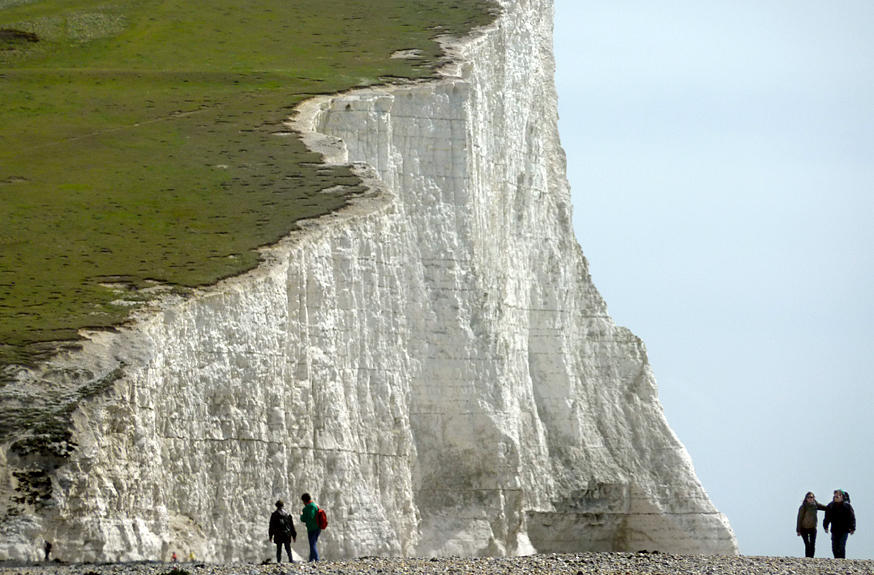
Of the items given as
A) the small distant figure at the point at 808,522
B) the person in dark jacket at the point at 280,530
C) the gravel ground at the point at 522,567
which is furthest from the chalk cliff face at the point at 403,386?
the small distant figure at the point at 808,522

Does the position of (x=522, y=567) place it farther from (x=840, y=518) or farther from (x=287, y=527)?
(x=840, y=518)

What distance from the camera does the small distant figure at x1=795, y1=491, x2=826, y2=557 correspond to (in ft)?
96.1

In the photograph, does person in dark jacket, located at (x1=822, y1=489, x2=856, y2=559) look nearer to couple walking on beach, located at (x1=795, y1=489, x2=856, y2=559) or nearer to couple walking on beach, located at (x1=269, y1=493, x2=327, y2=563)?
couple walking on beach, located at (x1=795, y1=489, x2=856, y2=559)

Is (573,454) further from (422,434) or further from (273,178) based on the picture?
(273,178)

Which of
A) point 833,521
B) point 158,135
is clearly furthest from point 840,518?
point 158,135

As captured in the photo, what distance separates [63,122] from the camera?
41719 mm

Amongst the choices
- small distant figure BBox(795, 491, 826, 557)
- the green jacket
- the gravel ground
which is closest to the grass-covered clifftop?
the gravel ground

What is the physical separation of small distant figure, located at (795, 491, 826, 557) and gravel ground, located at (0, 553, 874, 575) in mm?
1015

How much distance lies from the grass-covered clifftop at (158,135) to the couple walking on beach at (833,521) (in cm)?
1249

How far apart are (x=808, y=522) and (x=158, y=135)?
20.2m

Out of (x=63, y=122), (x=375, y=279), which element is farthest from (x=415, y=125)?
(x=63, y=122)

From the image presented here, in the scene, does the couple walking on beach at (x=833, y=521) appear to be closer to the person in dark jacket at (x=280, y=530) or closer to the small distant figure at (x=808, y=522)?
the small distant figure at (x=808, y=522)

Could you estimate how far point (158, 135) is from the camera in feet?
131

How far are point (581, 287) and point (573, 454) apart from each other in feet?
21.0
